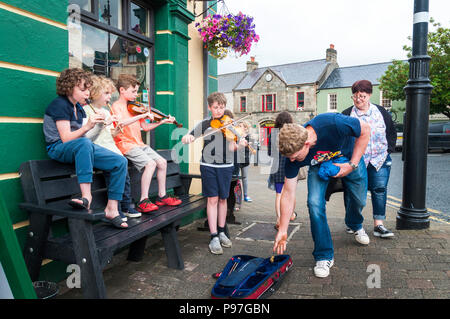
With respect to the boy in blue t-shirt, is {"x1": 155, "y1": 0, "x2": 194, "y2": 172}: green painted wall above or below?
above

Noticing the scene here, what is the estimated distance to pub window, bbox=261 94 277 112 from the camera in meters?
40.1

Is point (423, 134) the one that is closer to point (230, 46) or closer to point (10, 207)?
point (230, 46)

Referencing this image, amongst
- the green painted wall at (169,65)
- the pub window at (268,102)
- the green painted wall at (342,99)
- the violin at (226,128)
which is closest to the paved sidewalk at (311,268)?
the violin at (226,128)

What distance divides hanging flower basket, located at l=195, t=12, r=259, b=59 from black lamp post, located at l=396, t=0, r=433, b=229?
2.36 m

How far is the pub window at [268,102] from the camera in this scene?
40.1 meters

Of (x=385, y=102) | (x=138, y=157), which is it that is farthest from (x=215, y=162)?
(x=385, y=102)

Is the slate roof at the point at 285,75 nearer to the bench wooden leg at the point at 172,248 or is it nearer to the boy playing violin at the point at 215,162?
the boy playing violin at the point at 215,162

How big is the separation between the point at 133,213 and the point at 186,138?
3.45 ft

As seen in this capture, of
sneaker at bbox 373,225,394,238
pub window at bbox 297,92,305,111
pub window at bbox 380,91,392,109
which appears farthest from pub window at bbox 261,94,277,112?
sneaker at bbox 373,225,394,238

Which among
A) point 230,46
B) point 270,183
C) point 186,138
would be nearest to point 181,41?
point 230,46

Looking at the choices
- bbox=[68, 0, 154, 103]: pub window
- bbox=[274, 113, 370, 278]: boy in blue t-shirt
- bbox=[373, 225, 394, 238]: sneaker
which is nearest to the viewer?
bbox=[274, 113, 370, 278]: boy in blue t-shirt

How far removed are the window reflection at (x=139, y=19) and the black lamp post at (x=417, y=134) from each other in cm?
368

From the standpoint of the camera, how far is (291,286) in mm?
3059

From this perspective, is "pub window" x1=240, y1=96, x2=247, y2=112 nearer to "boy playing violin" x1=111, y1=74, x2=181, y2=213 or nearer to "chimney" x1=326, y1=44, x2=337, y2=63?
"chimney" x1=326, y1=44, x2=337, y2=63
